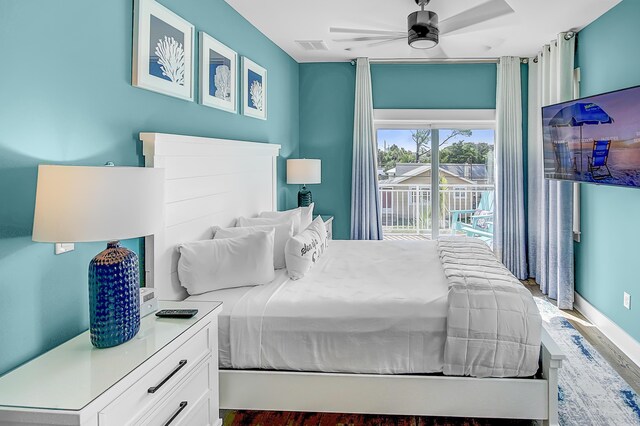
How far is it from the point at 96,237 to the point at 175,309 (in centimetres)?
69

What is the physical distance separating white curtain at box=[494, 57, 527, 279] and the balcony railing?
1.05 ft

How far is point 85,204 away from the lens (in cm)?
149

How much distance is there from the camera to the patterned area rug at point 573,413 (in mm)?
2502

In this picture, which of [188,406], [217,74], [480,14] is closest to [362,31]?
[480,14]

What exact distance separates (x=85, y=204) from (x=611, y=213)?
3.88 m

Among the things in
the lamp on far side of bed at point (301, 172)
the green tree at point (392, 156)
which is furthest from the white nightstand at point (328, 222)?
the green tree at point (392, 156)

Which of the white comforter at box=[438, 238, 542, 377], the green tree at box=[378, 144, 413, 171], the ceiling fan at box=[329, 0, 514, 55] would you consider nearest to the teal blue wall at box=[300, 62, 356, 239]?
the green tree at box=[378, 144, 413, 171]

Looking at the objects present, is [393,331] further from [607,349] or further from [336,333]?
[607,349]

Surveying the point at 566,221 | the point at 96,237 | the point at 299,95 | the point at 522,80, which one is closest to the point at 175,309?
the point at 96,237

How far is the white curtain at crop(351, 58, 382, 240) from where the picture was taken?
5.68 m

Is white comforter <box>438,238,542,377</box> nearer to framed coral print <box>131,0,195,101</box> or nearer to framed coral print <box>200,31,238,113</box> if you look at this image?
framed coral print <box>131,0,195,101</box>

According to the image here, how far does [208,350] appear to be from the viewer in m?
2.09

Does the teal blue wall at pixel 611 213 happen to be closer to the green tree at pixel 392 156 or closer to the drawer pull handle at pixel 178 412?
the green tree at pixel 392 156

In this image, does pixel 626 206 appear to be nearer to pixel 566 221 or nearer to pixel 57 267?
pixel 566 221
